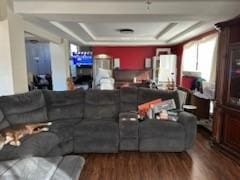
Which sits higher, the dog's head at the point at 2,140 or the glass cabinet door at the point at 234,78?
the glass cabinet door at the point at 234,78

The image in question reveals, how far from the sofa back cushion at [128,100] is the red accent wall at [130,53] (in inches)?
243

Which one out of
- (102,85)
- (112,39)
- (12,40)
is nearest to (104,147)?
(12,40)

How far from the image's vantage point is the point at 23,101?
326 cm

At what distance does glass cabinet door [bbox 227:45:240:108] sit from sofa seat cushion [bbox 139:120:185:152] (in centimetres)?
83

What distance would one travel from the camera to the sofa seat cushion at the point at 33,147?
2257 mm

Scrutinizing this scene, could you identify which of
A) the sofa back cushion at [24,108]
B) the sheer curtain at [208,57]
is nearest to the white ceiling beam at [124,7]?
the sofa back cushion at [24,108]

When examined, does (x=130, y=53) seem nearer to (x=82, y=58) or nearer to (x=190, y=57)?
(x=82, y=58)

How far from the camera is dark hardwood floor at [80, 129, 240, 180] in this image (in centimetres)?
260

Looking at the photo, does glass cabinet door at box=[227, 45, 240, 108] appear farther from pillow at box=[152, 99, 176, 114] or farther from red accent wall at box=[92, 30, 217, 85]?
red accent wall at box=[92, 30, 217, 85]

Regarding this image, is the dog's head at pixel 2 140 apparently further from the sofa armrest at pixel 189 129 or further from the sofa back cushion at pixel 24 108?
the sofa armrest at pixel 189 129

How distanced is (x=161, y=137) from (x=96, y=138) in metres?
0.98

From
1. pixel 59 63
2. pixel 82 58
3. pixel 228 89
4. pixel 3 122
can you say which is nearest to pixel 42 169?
pixel 3 122

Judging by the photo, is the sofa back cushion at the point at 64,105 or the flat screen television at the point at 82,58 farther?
the flat screen television at the point at 82,58

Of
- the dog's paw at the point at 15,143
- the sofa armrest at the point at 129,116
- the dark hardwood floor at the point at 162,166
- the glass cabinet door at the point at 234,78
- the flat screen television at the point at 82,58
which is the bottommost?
the dark hardwood floor at the point at 162,166
